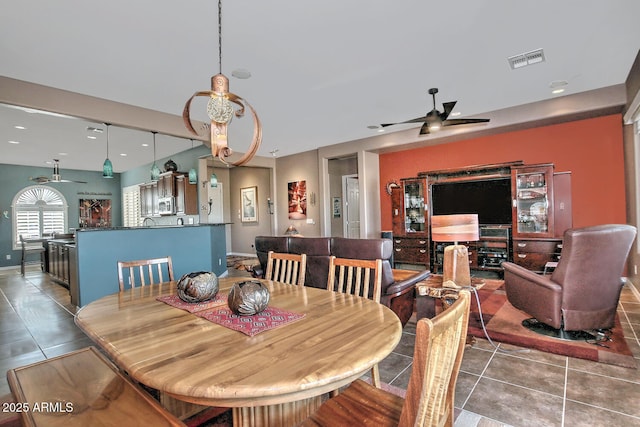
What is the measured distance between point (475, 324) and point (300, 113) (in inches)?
147

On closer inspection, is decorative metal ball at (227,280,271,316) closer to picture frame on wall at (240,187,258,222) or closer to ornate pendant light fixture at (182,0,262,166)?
ornate pendant light fixture at (182,0,262,166)

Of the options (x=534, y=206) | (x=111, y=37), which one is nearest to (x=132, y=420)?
(x=111, y=37)

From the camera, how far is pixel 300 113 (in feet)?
16.0

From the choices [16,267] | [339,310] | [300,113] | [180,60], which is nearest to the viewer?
[339,310]

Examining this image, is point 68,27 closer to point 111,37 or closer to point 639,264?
point 111,37

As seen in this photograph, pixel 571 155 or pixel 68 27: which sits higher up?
pixel 68 27

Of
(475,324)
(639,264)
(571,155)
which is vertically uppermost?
(571,155)

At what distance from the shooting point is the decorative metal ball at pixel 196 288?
1.71m

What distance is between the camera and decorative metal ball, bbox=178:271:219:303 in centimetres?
171

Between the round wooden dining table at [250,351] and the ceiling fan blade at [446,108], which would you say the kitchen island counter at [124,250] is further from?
the ceiling fan blade at [446,108]

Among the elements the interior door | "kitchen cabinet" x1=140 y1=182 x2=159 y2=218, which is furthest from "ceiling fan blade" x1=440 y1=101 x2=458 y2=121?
"kitchen cabinet" x1=140 y1=182 x2=159 y2=218

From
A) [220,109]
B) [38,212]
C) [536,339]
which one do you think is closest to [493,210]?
[536,339]

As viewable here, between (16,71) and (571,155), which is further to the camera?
(571,155)

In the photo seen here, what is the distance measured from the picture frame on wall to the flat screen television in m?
5.19
